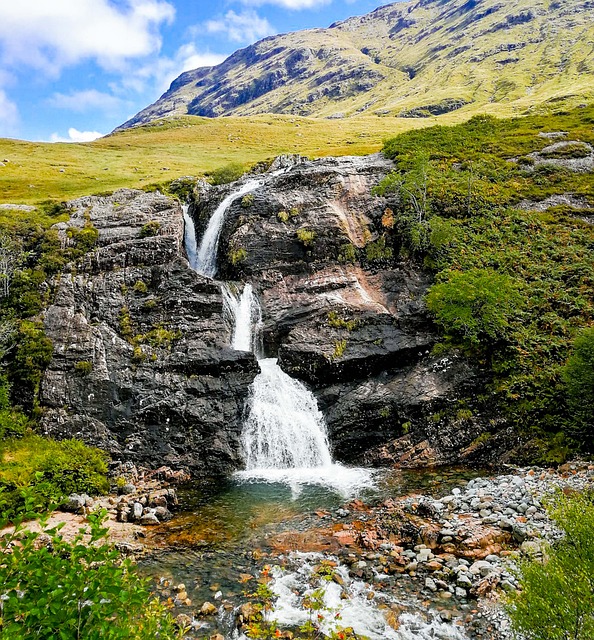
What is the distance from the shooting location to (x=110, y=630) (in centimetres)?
441

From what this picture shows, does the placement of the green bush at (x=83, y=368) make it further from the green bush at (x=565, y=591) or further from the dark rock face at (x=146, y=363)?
the green bush at (x=565, y=591)

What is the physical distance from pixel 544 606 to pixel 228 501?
1646 cm

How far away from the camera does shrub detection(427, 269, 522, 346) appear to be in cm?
2748

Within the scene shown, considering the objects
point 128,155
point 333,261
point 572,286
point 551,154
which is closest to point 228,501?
point 333,261

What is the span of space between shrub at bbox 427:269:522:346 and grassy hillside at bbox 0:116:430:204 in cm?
4084

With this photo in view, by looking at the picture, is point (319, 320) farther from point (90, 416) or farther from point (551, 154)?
point (551, 154)

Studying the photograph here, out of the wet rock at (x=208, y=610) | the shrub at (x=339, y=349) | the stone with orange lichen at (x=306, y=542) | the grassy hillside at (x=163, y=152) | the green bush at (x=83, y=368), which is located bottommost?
the stone with orange lichen at (x=306, y=542)

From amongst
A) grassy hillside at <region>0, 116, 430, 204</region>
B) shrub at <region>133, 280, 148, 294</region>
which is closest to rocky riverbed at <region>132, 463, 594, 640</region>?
shrub at <region>133, 280, 148, 294</region>

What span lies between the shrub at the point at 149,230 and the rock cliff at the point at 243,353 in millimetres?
98

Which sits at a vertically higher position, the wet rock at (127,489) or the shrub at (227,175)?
the shrub at (227,175)

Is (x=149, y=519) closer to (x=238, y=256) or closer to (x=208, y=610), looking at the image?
(x=208, y=610)

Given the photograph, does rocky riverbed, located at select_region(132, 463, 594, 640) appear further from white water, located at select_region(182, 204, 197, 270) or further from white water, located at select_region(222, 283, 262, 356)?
white water, located at select_region(182, 204, 197, 270)

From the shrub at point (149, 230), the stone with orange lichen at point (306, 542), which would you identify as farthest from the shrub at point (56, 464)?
the shrub at point (149, 230)

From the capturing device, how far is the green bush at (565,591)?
7.29m
